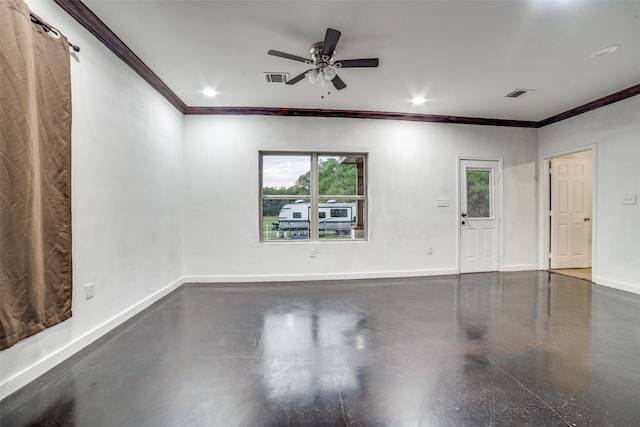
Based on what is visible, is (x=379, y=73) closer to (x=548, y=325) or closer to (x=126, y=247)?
(x=548, y=325)

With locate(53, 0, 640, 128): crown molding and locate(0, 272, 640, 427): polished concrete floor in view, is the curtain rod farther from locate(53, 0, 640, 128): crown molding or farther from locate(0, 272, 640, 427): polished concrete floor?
locate(0, 272, 640, 427): polished concrete floor

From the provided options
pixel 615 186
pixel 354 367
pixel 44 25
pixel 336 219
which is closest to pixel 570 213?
pixel 615 186

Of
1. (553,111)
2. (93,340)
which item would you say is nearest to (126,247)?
(93,340)

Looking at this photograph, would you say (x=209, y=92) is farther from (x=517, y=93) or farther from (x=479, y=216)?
(x=479, y=216)

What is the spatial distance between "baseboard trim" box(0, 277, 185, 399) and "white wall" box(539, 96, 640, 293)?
639 centimetres

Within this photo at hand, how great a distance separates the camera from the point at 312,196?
14.9ft

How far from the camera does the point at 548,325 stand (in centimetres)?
266

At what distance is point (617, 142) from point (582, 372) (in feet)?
12.5

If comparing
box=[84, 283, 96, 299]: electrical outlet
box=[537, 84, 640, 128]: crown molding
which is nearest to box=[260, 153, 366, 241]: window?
box=[84, 283, 96, 299]: electrical outlet

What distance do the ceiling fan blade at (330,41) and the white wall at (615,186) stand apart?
4.36 metres

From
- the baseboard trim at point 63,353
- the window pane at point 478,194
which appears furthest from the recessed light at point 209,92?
the window pane at point 478,194

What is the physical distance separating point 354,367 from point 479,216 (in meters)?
4.05

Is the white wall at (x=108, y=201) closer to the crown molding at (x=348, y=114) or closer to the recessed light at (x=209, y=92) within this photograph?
the recessed light at (x=209, y=92)

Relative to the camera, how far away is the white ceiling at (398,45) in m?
2.22
